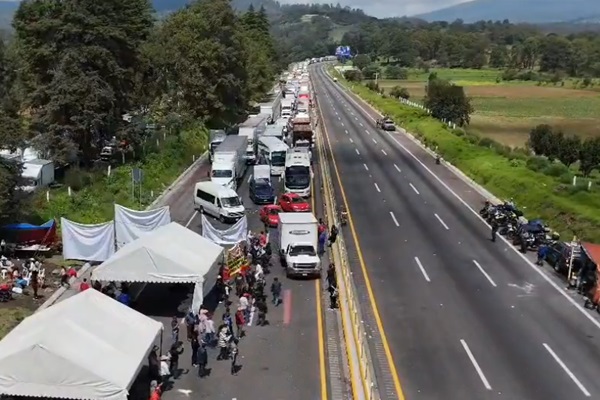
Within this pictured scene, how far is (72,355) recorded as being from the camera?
17.6 meters

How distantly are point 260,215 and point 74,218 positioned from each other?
34.9 feet

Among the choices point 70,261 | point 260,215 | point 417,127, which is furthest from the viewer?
point 417,127

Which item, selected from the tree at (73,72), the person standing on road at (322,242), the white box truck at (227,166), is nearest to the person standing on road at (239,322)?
the person standing on road at (322,242)

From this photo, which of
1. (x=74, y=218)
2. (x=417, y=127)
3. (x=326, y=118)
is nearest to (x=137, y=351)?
(x=74, y=218)

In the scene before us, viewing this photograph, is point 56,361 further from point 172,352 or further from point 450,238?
point 450,238

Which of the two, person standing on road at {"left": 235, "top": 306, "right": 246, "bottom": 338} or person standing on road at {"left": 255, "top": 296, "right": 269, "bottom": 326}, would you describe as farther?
person standing on road at {"left": 255, "top": 296, "right": 269, "bottom": 326}

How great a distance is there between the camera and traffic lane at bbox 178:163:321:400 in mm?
20562

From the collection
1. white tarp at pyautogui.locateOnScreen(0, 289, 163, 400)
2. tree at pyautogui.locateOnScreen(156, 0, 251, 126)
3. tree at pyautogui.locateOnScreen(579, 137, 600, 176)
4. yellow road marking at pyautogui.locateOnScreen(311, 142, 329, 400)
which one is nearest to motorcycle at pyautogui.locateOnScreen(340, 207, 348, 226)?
yellow road marking at pyautogui.locateOnScreen(311, 142, 329, 400)

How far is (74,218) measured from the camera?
133ft

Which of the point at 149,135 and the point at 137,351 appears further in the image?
the point at 149,135

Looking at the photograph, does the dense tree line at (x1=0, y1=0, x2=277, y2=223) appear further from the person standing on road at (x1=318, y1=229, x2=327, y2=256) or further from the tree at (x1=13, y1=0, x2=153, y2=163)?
the person standing on road at (x1=318, y1=229, x2=327, y2=256)

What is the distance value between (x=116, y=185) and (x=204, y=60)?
26396 mm

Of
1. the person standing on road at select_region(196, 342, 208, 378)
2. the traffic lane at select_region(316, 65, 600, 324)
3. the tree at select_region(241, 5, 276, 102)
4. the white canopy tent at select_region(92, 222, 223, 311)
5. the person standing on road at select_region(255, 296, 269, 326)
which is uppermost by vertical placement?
the tree at select_region(241, 5, 276, 102)

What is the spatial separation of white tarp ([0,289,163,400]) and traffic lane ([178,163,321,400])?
9.04 ft
